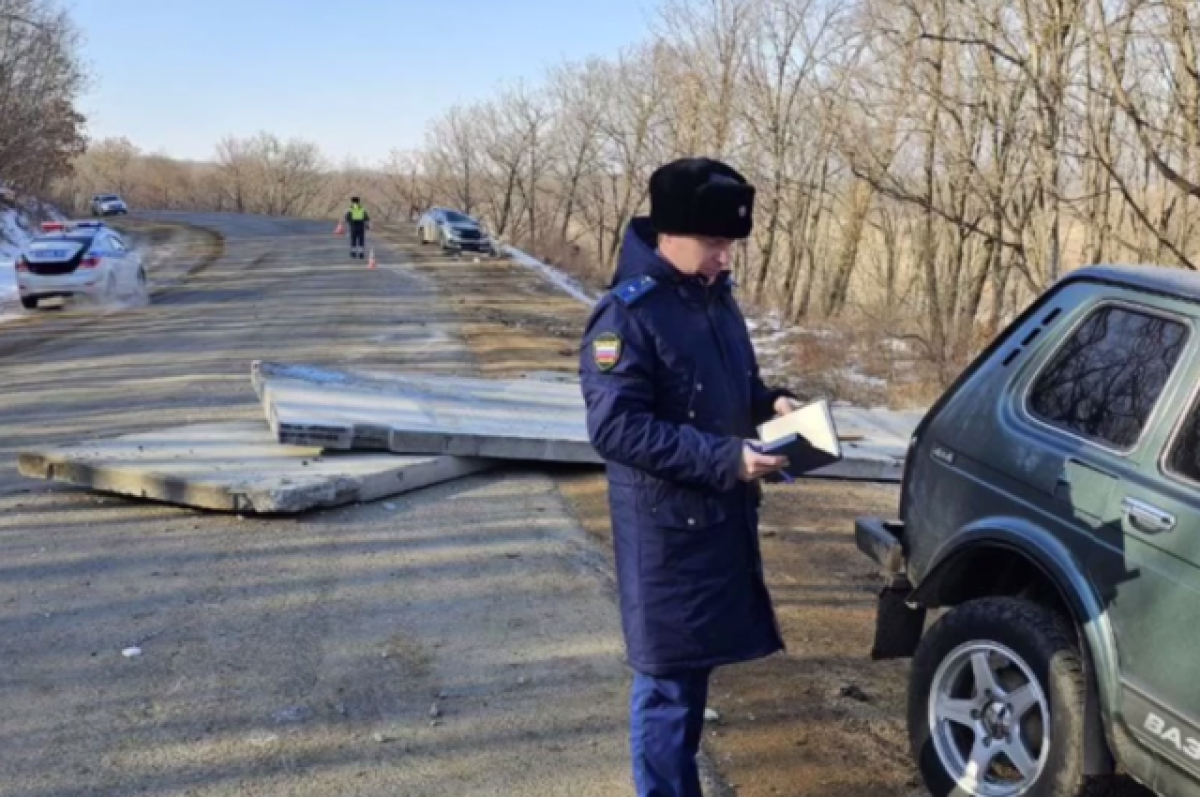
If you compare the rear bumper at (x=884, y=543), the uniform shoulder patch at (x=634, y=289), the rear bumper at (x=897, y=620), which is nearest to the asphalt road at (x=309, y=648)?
the rear bumper at (x=897, y=620)

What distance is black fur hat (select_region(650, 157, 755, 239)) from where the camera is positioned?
2.75 meters

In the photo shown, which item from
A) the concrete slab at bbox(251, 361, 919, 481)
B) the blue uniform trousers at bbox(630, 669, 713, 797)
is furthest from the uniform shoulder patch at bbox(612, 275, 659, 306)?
the concrete slab at bbox(251, 361, 919, 481)

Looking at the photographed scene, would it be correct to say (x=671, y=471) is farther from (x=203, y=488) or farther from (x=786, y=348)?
(x=786, y=348)

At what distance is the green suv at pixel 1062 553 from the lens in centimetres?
273

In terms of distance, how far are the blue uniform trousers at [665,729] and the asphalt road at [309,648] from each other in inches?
24.0

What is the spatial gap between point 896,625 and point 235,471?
430cm

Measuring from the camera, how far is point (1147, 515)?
111 inches

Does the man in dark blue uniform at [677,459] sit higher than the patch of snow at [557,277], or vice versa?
the man in dark blue uniform at [677,459]

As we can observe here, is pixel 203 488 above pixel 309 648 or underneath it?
above

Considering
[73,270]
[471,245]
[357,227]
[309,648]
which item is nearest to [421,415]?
[309,648]

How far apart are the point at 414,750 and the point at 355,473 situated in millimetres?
3082

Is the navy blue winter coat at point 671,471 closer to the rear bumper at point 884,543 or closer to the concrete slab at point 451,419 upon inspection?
the rear bumper at point 884,543

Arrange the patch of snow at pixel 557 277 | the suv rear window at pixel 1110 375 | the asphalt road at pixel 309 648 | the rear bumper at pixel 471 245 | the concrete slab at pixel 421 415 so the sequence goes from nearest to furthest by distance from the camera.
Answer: the suv rear window at pixel 1110 375 → the asphalt road at pixel 309 648 → the concrete slab at pixel 421 415 → the patch of snow at pixel 557 277 → the rear bumper at pixel 471 245

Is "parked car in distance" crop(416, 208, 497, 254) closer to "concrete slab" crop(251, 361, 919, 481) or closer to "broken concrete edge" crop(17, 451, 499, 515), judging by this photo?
"concrete slab" crop(251, 361, 919, 481)
